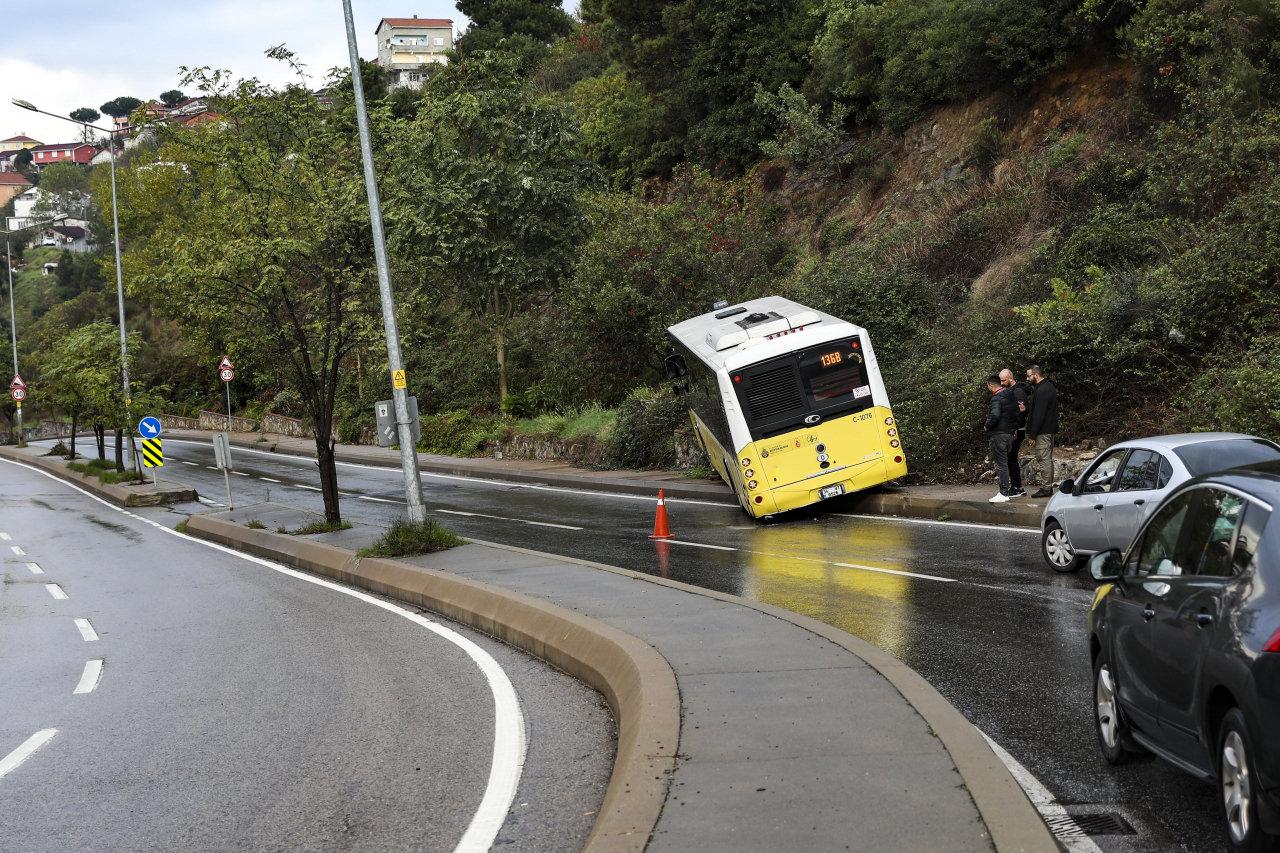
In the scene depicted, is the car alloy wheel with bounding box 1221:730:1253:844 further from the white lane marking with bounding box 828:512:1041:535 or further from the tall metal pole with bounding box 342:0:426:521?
the tall metal pole with bounding box 342:0:426:521

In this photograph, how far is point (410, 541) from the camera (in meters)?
17.3

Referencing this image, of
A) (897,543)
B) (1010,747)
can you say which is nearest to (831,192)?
(897,543)

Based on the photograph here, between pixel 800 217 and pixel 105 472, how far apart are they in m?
25.2

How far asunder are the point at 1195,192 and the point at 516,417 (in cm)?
2388

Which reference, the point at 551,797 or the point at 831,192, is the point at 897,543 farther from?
the point at 831,192

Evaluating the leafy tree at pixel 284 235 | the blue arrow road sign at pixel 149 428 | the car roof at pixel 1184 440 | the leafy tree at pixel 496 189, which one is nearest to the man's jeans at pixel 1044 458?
the car roof at pixel 1184 440

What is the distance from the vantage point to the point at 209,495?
36.0m

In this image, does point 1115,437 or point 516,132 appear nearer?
point 1115,437

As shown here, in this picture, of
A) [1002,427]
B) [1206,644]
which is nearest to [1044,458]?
[1002,427]

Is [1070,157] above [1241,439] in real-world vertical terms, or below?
above

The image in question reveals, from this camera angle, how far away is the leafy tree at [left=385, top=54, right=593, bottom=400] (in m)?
35.4

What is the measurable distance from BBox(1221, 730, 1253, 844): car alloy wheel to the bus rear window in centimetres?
1503

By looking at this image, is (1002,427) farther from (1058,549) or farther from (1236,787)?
(1236,787)

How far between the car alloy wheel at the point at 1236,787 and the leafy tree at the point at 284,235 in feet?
58.6
